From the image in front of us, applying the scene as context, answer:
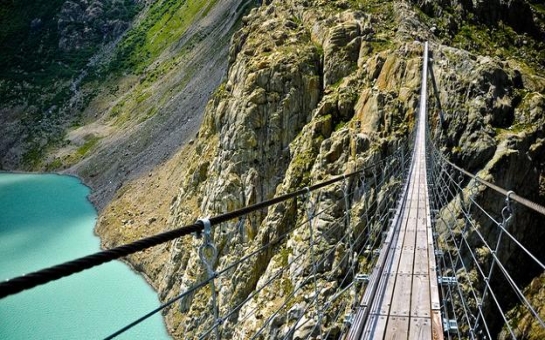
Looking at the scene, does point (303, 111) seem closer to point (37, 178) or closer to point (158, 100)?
point (158, 100)

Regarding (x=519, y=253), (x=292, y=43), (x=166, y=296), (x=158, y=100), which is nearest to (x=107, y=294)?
(x=166, y=296)

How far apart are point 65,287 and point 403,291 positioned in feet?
97.2

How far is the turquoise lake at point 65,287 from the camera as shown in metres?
25.0

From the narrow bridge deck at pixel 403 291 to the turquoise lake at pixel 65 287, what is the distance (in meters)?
11.5

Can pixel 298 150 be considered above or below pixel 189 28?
below

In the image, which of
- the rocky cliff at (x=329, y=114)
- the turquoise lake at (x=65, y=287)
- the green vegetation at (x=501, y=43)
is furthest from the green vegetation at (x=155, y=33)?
the green vegetation at (x=501, y=43)

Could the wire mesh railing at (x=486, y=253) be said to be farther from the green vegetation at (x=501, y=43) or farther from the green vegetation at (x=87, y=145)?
the green vegetation at (x=87, y=145)

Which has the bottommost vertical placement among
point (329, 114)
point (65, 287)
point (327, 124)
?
point (65, 287)

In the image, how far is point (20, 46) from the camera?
11512 centimetres

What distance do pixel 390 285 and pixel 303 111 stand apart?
1721cm

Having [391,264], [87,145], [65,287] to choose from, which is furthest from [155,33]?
[391,264]

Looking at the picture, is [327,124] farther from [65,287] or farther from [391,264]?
[65,287]

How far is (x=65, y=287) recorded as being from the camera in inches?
1198

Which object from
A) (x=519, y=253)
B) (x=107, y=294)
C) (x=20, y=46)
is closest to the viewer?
(x=519, y=253)
